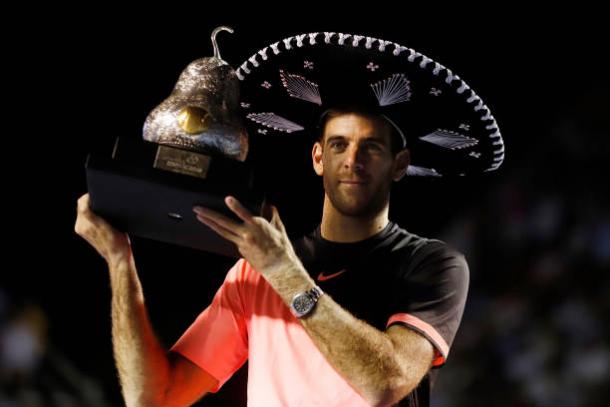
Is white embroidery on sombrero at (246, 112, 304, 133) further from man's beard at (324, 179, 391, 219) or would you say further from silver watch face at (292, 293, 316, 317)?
silver watch face at (292, 293, 316, 317)

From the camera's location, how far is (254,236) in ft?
4.41

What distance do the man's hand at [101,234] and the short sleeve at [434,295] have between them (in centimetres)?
48

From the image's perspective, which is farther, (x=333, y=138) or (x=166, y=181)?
(x=333, y=138)

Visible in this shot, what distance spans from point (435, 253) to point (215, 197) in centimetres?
49

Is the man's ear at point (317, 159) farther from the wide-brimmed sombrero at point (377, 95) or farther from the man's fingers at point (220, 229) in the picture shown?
the man's fingers at point (220, 229)

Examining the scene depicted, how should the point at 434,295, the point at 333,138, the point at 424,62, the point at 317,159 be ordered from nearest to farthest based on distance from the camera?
the point at 424,62 → the point at 434,295 → the point at 333,138 → the point at 317,159

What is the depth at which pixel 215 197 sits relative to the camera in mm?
1340

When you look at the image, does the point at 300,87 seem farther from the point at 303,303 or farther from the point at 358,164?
the point at 303,303

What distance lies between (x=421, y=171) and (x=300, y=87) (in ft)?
1.09

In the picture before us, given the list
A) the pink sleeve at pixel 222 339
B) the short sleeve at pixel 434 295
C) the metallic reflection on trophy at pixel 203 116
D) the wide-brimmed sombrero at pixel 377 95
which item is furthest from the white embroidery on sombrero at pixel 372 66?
the pink sleeve at pixel 222 339

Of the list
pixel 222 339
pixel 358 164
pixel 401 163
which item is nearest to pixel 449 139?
pixel 401 163

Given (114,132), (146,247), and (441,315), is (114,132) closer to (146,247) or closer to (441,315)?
(146,247)

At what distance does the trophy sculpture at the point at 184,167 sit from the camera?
1.35 meters

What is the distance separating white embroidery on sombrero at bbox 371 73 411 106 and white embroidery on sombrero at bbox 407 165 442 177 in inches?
9.2
